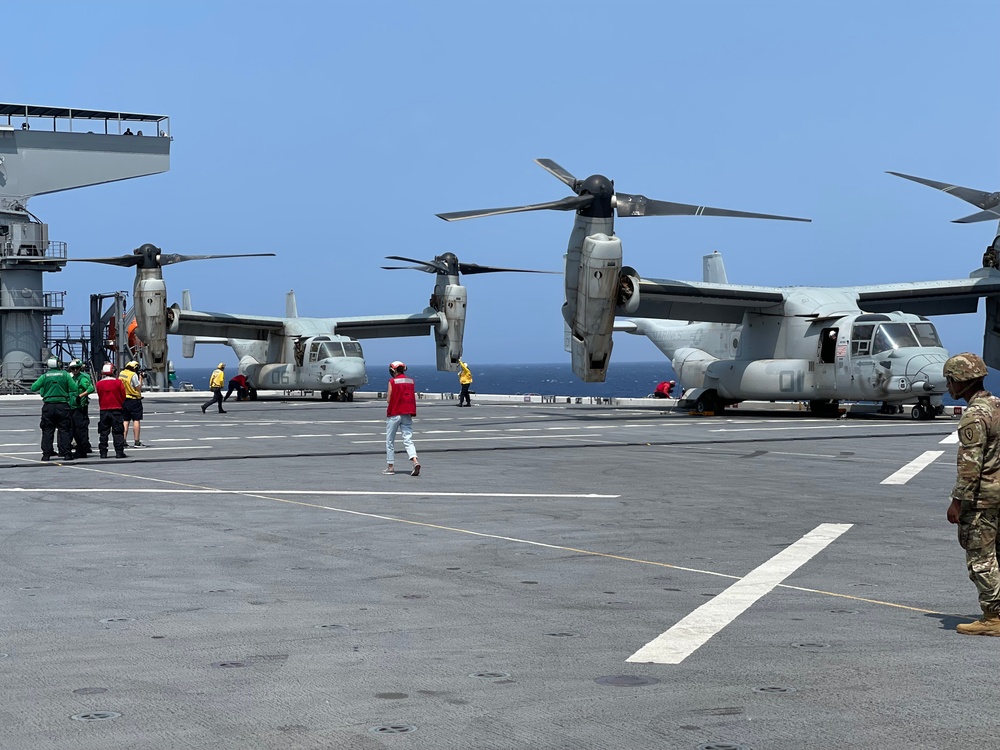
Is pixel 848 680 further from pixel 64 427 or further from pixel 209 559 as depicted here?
pixel 64 427

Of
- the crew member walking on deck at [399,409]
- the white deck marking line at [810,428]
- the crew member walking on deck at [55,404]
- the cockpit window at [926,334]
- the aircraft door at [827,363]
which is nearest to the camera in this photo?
the crew member walking on deck at [399,409]

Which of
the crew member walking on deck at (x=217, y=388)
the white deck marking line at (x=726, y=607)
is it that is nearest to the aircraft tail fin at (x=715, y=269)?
the crew member walking on deck at (x=217, y=388)

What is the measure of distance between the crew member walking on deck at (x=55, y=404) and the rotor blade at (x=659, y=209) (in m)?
16.0

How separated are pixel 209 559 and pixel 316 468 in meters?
8.33

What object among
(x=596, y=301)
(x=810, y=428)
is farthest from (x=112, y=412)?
(x=810, y=428)

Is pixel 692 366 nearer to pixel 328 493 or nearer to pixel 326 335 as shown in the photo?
pixel 326 335

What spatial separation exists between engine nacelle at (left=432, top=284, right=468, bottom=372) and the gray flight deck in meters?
34.1

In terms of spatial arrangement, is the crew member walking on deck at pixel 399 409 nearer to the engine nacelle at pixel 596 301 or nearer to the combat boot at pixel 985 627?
the combat boot at pixel 985 627

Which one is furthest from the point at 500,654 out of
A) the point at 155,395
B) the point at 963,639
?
the point at 155,395

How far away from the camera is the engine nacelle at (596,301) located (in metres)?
29.5

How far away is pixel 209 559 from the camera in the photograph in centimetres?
968

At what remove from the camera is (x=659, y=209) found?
31.9 meters

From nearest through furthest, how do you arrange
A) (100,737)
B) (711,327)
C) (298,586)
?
(100,737)
(298,586)
(711,327)

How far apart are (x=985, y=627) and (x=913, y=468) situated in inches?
453
